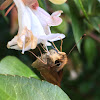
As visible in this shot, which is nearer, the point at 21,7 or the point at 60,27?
the point at 21,7

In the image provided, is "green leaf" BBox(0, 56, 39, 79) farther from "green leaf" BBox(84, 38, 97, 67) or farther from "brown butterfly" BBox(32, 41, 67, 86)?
"green leaf" BBox(84, 38, 97, 67)

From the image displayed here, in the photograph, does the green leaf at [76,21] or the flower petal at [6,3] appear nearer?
the flower petal at [6,3]

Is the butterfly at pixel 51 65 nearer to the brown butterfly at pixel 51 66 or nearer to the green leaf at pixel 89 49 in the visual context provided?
the brown butterfly at pixel 51 66

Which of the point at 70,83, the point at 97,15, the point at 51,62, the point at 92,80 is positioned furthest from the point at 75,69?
the point at 51,62

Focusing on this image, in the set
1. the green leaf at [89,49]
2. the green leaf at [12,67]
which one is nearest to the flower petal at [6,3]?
the green leaf at [12,67]

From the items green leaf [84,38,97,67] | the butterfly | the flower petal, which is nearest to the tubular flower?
the flower petal

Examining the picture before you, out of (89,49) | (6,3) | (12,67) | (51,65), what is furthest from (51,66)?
(89,49)

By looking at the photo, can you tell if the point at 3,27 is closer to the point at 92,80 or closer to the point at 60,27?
the point at 60,27
